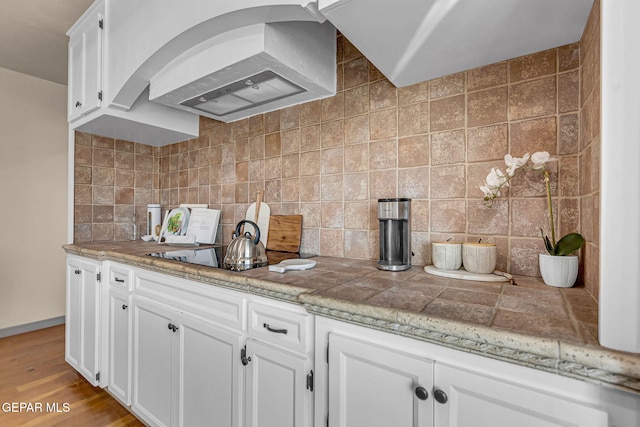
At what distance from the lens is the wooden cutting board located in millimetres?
1665

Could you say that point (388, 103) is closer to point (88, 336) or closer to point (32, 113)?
point (88, 336)

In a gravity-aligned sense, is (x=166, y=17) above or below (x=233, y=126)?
above

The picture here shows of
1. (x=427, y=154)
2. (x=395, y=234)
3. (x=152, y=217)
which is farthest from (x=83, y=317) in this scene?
(x=427, y=154)

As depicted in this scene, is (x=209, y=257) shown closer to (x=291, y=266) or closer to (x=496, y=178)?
(x=291, y=266)

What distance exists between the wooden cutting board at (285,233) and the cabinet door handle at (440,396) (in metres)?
1.07

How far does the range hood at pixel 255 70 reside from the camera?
4.02 ft

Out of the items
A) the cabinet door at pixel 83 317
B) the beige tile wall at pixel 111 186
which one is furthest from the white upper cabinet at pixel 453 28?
the beige tile wall at pixel 111 186

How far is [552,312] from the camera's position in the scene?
0.69 m

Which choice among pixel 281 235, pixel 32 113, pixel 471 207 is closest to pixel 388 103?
pixel 471 207

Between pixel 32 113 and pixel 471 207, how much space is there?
3.91 metres

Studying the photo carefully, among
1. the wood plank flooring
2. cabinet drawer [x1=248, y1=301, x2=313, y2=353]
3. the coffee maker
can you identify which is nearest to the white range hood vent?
the coffee maker

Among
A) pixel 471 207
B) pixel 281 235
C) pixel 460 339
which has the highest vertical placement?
pixel 471 207

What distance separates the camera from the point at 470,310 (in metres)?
0.70

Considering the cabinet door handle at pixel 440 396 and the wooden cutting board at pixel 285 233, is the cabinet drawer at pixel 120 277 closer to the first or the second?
the wooden cutting board at pixel 285 233
